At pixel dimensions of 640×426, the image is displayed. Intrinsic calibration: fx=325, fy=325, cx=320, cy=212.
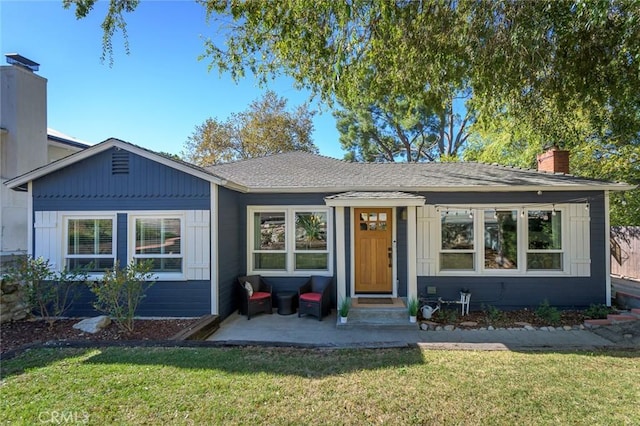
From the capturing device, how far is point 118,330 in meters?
6.04

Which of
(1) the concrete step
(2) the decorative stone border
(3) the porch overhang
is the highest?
(3) the porch overhang

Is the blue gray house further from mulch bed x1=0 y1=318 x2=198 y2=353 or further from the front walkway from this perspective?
the front walkway

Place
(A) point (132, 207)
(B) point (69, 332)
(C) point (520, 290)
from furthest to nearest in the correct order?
(C) point (520, 290) < (A) point (132, 207) < (B) point (69, 332)

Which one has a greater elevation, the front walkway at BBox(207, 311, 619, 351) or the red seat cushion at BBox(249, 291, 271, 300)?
the red seat cushion at BBox(249, 291, 271, 300)

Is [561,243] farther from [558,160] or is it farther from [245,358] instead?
[245,358]

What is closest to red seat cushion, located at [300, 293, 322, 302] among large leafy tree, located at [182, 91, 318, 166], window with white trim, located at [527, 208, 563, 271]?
window with white trim, located at [527, 208, 563, 271]

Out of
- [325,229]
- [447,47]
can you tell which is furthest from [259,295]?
[447,47]

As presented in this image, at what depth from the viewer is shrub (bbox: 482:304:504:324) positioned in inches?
277

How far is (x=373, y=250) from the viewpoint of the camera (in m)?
7.97

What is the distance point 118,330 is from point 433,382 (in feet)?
18.2

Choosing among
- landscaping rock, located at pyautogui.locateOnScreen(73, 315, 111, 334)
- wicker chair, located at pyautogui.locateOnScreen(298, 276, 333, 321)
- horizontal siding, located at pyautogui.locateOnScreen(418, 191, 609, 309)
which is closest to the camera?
landscaping rock, located at pyautogui.locateOnScreen(73, 315, 111, 334)

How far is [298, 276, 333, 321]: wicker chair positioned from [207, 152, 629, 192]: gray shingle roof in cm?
225

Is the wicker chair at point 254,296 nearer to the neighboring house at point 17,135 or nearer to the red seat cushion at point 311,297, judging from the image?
the red seat cushion at point 311,297

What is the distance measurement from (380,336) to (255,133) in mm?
18233
